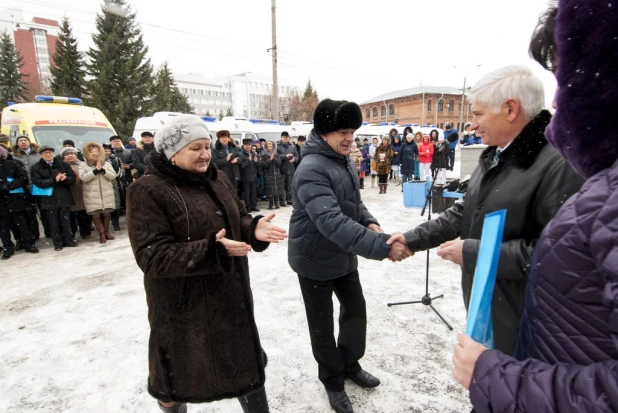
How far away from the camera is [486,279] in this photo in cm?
88

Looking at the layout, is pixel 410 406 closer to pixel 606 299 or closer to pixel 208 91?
pixel 606 299

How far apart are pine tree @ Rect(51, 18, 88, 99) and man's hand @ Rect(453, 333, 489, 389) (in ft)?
102

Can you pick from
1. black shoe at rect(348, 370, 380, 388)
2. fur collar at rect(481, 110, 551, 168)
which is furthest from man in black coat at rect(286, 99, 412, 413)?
fur collar at rect(481, 110, 551, 168)

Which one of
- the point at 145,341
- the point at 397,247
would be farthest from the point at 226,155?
the point at 397,247

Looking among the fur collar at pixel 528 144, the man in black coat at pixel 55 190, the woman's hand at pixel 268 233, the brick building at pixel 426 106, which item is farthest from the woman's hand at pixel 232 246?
the brick building at pixel 426 106

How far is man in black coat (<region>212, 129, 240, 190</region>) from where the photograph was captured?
28.4 feet

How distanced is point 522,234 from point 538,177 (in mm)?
239

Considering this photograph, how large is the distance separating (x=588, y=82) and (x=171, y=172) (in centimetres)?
166

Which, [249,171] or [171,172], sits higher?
[171,172]

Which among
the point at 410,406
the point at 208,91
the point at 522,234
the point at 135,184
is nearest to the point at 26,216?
the point at 135,184

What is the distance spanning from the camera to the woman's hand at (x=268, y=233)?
202 centimetres

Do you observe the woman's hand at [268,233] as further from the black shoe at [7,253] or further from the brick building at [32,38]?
the brick building at [32,38]

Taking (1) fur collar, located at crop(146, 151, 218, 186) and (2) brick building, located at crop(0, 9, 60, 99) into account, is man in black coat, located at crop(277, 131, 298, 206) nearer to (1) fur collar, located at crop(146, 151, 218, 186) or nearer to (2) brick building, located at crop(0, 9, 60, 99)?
(1) fur collar, located at crop(146, 151, 218, 186)

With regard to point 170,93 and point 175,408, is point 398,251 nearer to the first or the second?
point 175,408
